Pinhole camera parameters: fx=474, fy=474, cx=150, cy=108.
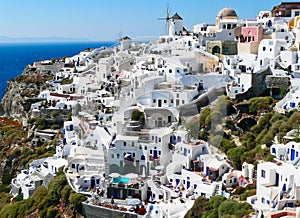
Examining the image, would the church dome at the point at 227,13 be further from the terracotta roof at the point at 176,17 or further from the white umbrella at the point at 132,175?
the white umbrella at the point at 132,175

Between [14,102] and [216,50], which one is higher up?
[216,50]

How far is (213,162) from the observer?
741 inches

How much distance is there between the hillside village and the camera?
57.2 ft

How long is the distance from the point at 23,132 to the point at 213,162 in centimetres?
1685

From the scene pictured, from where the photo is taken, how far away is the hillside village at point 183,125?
17.4 meters

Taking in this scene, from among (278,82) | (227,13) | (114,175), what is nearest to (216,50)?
(227,13)

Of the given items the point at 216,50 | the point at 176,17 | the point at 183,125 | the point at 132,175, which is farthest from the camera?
the point at 176,17

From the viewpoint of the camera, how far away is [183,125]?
71.1ft

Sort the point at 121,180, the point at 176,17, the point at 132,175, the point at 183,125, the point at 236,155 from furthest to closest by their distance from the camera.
Result: the point at 176,17
the point at 183,125
the point at 132,175
the point at 121,180
the point at 236,155

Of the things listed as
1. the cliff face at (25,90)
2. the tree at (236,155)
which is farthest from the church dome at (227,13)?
the tree at (236,155)

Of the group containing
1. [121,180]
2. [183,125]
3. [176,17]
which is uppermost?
[176,17]

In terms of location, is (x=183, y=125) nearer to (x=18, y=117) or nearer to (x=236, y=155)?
(x=236, y=155)

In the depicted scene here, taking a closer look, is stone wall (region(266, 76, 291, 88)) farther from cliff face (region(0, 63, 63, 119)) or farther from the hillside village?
cliff face (region(0, 63, 63, 119))

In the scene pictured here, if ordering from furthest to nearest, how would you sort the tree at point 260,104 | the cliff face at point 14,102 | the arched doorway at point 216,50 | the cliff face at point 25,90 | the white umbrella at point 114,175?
the cliff face at point 14,102 → the cliff face at point 25,90 → the arched doorway at point 216,50 → the tree at point 260,104 → the white umbrella at point 114,175
